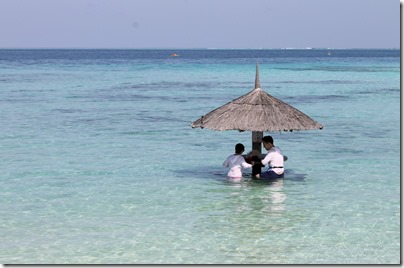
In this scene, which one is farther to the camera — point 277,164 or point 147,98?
point 147,98

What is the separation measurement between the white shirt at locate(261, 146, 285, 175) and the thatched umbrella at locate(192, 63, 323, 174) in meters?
0.48

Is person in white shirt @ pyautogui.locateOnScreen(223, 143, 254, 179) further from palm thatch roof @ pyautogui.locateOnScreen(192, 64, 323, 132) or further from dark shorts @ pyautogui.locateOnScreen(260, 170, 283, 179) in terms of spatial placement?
palm thatch roof @ pyautogui.locateOnScreen(192, 64, 323, 132)

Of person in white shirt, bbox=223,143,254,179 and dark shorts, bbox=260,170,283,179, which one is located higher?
person in white shirt, bbox=223,143,254,179

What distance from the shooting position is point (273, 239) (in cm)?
1075

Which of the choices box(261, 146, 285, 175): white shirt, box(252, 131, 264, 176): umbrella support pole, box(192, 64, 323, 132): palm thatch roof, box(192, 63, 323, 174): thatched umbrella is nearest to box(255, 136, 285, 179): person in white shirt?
box(261, 146, 285, 175): white shirt

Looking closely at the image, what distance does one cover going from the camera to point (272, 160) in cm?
1420

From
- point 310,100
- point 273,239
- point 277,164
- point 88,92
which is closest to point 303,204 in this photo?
point 277,164

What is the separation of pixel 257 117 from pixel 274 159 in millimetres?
937

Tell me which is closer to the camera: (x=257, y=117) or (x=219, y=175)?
(x=257, y=117)

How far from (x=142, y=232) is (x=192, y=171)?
16.9 ft

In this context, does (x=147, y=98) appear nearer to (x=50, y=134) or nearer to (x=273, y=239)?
(x=50, y=134)

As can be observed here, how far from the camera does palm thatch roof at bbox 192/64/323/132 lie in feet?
44.8

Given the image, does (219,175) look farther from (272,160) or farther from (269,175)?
(272,160)

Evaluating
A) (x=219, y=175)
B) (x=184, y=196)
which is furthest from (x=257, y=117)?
(x=219, y=175)
